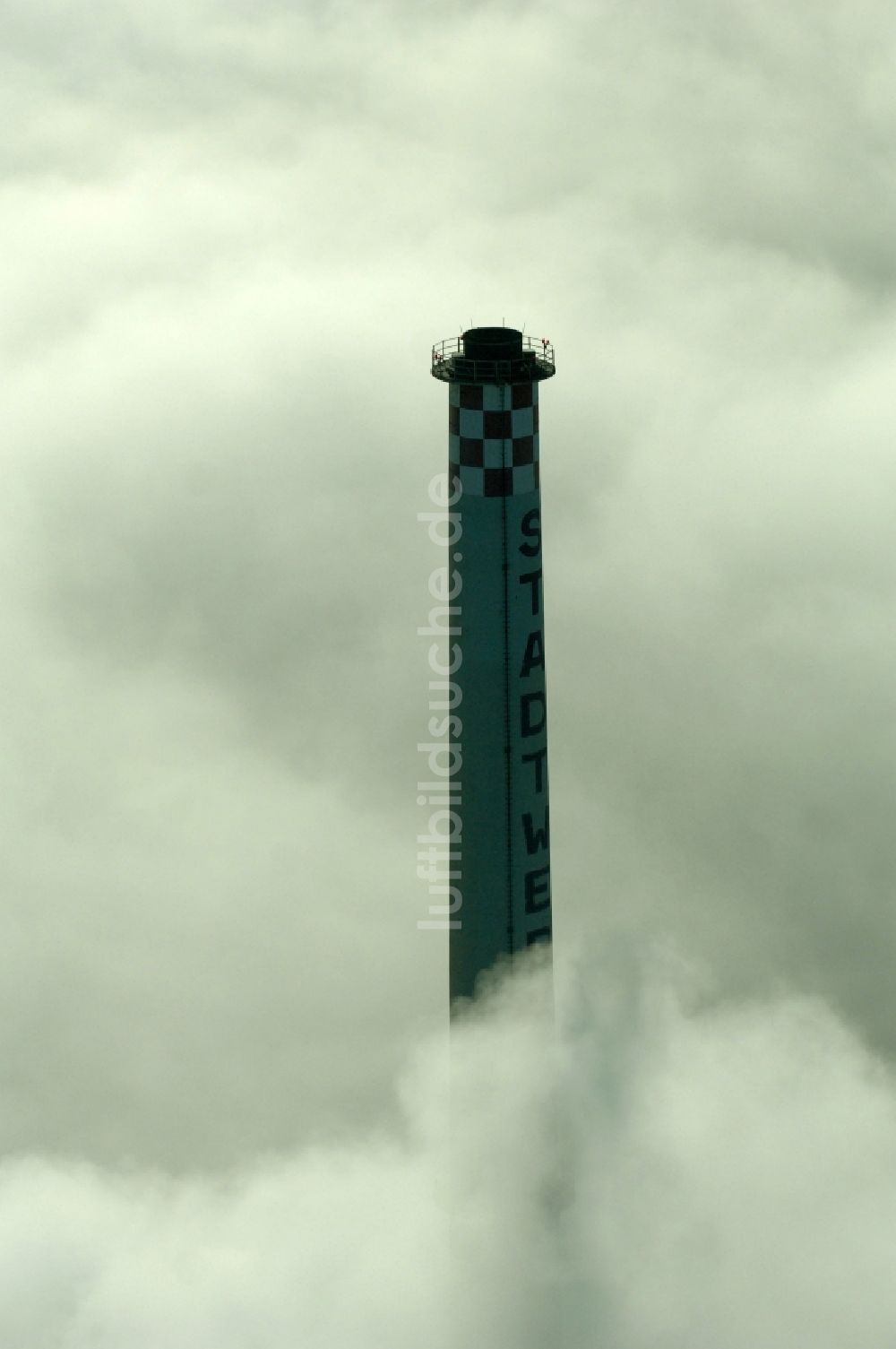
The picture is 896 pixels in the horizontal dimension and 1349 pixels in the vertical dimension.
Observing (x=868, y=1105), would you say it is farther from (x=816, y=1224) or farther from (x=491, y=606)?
(x=491, y=606)

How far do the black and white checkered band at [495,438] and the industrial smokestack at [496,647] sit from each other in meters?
0.03

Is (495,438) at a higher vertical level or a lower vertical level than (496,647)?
higher

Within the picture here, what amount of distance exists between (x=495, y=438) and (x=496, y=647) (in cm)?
707

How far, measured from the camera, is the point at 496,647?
6450cm

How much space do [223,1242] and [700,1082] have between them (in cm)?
2025

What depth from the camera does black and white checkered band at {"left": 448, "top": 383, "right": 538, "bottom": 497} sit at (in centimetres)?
6356

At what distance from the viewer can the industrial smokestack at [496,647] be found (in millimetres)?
63750

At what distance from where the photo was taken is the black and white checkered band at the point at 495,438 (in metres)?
63.6

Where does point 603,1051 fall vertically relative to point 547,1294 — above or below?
above

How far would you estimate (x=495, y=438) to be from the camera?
209 feet

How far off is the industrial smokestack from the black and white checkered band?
30mm

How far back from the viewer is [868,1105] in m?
79.1

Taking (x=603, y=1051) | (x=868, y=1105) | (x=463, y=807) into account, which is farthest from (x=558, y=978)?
(x=868, y=1105)

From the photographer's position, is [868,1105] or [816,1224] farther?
[868,1105]
